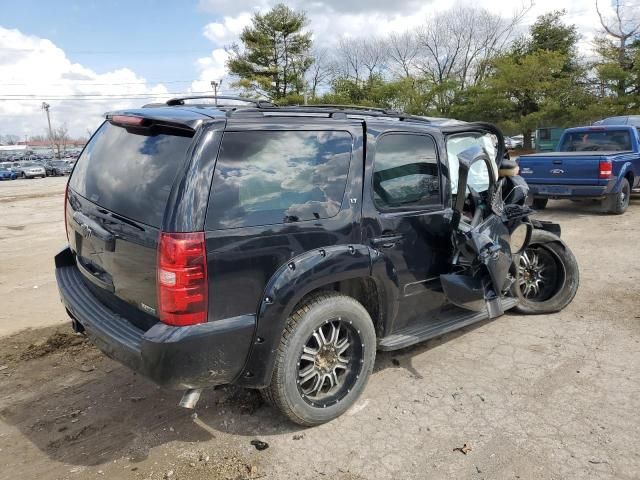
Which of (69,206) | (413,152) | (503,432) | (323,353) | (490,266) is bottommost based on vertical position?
(503,432)

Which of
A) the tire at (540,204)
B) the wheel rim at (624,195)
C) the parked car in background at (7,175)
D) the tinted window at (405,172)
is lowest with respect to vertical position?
the parked car in background at (7,175)

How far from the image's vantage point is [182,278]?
98.5 inches

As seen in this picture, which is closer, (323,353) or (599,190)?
(323,353)

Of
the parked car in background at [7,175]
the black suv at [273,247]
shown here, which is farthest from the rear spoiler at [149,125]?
the parked car in background at [7,175]

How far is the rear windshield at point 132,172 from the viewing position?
2.65 meters

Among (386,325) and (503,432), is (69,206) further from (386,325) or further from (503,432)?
(503,432)

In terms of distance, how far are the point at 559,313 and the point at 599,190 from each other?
18.6 feet

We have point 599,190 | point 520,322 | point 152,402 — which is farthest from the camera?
point 599,190

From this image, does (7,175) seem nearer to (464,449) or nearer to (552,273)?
(552,273)

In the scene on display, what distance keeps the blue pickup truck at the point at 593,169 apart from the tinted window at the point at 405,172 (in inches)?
280

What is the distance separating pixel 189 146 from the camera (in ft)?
8.59

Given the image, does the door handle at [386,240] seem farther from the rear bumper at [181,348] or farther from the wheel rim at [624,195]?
the wheel rim at [624,195]

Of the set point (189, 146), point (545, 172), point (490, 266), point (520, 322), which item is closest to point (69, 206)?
point (189, 146)

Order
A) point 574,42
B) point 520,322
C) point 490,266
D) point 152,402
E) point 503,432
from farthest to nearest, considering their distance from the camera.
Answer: point 574,42 < point 520,322 < point 490,266 < point 152,402 < point 503,432
